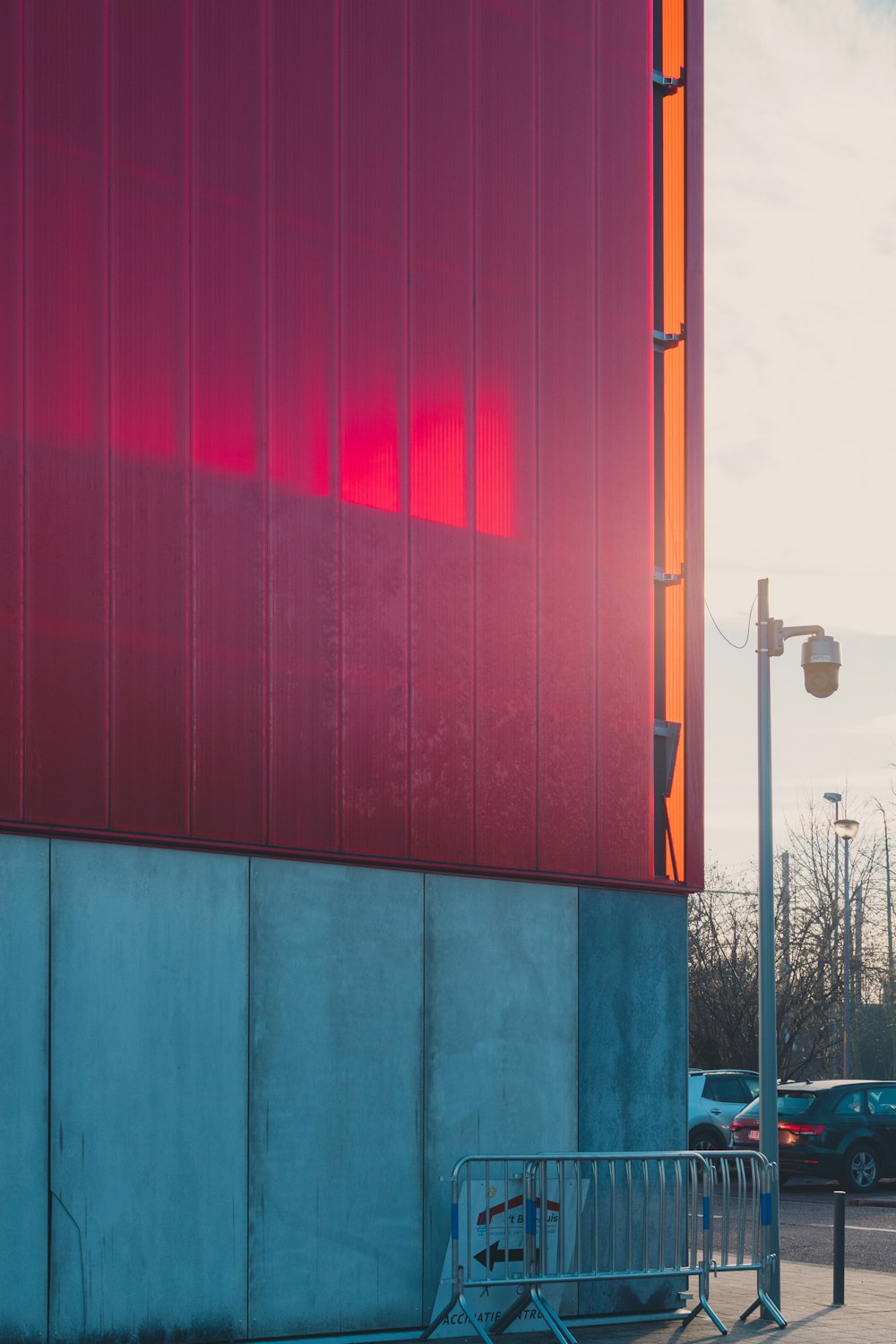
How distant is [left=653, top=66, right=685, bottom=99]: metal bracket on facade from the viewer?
15.4 meters

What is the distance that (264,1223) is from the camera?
11.3m

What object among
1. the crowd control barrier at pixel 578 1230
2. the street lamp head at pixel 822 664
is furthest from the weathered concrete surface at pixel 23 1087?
the street lamp head at pixel 822 664

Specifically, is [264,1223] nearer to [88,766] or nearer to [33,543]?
[88,766]

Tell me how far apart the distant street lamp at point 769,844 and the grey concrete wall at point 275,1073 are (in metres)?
1.20

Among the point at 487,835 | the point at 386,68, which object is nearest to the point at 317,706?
the point at 487,835

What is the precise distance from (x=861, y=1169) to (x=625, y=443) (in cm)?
1411

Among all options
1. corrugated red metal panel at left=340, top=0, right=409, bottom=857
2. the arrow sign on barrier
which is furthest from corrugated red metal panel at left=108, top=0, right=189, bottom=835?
the arrow sign on barrier

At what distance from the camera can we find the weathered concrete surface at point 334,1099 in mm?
11375

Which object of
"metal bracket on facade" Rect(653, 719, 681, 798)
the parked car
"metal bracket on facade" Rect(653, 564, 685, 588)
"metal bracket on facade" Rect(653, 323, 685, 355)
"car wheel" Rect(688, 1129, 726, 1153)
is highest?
"metal bracket on facade" Rect(653, 323, 685, 355)

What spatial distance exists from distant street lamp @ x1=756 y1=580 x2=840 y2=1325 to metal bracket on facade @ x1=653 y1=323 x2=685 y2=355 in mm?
2278

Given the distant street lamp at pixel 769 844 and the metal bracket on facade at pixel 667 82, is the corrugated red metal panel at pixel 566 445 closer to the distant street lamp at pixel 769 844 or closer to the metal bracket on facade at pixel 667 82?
the metal bracket on facade at pixel 667 82

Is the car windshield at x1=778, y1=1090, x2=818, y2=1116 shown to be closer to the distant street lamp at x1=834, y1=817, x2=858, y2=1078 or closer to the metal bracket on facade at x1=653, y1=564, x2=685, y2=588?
the metal bracket on facade at x1=653, y1=564, x2=685, y2=588

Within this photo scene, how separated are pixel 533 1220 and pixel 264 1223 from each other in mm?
1894

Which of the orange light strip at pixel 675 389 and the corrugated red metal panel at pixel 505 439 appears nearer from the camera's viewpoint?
the corrugated red metal panel at pixel 505 439
